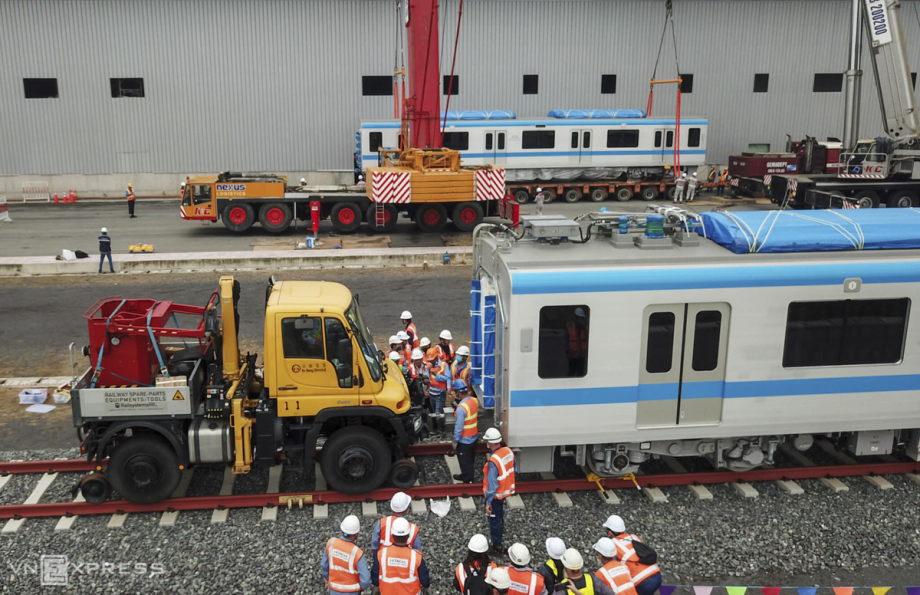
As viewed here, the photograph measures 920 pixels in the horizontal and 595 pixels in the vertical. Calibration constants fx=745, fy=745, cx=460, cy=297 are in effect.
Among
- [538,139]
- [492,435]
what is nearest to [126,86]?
[538,139]

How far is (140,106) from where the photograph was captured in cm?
3322

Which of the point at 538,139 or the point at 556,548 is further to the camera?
the point at 538,139

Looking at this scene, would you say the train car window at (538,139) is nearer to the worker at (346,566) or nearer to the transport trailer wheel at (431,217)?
the transport trailer wheel at (431,217)

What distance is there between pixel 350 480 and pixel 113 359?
9.48 feet

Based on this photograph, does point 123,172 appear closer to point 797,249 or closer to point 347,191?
point 347,191

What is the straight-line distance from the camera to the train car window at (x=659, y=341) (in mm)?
8031

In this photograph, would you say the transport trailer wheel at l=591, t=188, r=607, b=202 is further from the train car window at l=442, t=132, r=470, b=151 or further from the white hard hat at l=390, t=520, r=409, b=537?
the white hard hat at l=390, t=520, r=409, b=537

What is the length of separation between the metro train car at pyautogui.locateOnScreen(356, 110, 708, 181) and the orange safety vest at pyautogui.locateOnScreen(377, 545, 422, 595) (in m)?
Result: 26.0

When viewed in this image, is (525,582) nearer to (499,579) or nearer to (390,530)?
(499,579)

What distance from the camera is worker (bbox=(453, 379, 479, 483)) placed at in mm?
8234

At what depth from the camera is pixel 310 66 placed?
1324 inches

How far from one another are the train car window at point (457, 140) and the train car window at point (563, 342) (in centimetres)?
2353

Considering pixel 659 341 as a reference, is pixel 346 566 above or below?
below

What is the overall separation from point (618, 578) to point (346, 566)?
2.16 meters
